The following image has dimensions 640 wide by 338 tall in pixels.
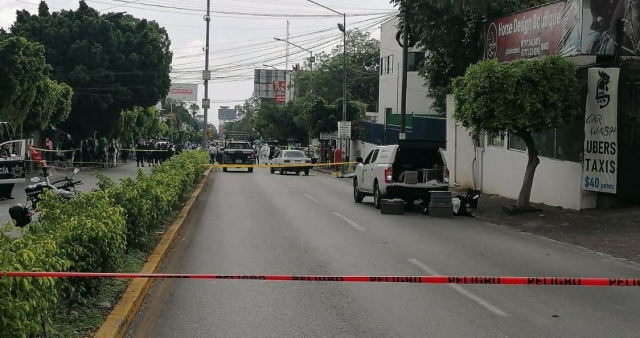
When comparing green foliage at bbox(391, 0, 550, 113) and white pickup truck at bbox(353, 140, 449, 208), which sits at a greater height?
green foliage at bbox(391, 0, 550, 113)

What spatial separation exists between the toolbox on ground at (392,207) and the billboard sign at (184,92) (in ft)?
454

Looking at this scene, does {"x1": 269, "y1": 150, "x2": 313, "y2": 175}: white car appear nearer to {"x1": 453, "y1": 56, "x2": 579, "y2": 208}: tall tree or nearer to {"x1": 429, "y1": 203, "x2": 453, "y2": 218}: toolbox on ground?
{"x1": 429, "y1": 203, "x2": 453, "y2": 218}: toolbox on ground

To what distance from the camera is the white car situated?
44031 mm

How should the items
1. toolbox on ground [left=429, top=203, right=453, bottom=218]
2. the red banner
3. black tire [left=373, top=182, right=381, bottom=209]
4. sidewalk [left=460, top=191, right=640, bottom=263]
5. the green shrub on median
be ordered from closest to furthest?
Answer: the green shrub on median
sidewalk [left=460, top=191, right=640, bottom=263]
the red banner
toolbox on ground [left=429, top=203, right=453, bottom=218]
black tire [left=373, top=182, right=381, bottom=209]

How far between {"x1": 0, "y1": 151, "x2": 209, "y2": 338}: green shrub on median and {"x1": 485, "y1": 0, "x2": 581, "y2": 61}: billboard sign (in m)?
11.2

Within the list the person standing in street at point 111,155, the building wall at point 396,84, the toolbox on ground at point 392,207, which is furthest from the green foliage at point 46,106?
the building wall at point 396,84

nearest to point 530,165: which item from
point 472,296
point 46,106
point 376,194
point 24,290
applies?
point 376,194

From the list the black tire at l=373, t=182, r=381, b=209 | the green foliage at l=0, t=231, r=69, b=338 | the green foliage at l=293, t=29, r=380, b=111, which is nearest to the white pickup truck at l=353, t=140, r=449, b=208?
the black tire at l=373, t=182, r=381, b=209

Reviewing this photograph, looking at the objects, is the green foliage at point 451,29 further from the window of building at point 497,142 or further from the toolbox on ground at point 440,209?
the toolbox on ground at point 440,209

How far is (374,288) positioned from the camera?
389 inches

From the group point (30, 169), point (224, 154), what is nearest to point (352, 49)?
point (224, 154)

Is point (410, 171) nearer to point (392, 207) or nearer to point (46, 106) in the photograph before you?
point (392, 207)

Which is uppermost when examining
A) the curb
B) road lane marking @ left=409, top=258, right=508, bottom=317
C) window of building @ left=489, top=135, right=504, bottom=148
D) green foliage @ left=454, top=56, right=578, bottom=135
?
green foliage @ left=454, top=56, right=578, bottom=135

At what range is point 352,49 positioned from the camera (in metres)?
84.1
